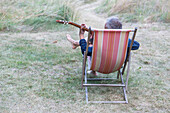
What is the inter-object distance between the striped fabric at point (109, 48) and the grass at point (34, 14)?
489cm

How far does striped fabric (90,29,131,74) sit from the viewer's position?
110 inches

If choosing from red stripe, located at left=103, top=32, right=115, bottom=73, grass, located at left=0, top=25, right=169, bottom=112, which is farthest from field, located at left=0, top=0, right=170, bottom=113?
red stripe, located at left=103, top=32, right=115, bottom=73

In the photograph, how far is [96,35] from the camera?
2785 mm

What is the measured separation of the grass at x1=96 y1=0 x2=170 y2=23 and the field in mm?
2495

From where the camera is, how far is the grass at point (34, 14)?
295 inches

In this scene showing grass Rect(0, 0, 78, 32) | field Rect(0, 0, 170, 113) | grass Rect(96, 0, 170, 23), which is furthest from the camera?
grass Rect(96, 0, 170, 23)

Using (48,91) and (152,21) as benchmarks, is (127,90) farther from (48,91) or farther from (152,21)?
(152,21)

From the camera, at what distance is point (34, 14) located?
26.9 ft

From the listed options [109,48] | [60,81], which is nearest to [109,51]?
[109,48]

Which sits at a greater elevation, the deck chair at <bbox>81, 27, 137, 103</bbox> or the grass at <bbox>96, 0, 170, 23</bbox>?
the deck chair at <bbox>81, 27, 137, 103</bbox>

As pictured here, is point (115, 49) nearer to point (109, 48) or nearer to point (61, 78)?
point (109, 48)

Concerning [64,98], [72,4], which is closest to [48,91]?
[64,98]

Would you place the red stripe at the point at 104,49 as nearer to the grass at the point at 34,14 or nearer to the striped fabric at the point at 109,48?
the striped fabric at the point at 109,48

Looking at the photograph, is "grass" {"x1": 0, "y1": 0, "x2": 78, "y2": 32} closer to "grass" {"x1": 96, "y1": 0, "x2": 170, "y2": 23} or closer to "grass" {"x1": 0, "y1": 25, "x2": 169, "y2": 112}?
"grass" {"x1": 0, "y1": 25, "x2": 169, "y2": 112}
